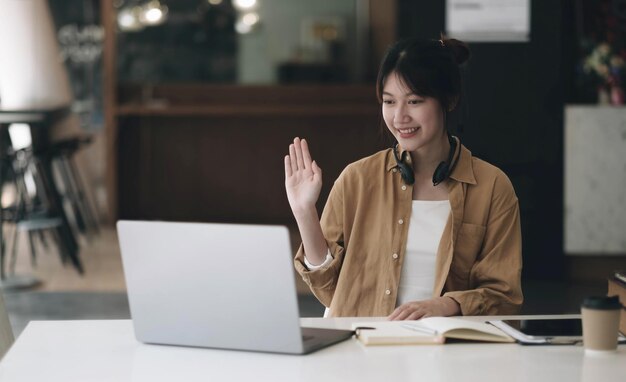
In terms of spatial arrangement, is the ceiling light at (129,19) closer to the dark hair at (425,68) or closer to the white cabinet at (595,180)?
the white cabinet at (595,180)

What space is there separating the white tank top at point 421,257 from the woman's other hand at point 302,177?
0.99ft

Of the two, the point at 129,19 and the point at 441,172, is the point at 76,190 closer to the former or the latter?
the point at 129,19

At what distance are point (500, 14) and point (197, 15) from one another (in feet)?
11.4

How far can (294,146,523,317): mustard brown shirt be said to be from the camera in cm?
252

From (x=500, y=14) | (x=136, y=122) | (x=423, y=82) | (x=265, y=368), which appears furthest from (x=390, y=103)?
(x=136, y=122)

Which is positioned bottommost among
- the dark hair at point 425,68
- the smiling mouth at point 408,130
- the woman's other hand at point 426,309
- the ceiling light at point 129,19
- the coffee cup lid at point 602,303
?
the woman's other hand at point 426,309

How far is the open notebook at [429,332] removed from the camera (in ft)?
6.66

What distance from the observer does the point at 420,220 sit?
8.47 ft

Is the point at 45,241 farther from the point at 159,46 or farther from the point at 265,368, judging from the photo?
the point at 265,368

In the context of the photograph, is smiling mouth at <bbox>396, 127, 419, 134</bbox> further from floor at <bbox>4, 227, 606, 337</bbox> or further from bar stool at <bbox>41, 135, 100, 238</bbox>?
bar stool at <bbox>41, 135, 100, 238</bbox>

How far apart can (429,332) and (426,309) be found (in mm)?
261

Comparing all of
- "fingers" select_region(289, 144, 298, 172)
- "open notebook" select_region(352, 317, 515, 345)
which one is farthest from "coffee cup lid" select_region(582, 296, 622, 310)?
"fingers" select_region(289, 144, 298, 172)

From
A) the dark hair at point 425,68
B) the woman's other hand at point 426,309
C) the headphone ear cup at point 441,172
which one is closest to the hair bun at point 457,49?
the dark hair at point 425,68

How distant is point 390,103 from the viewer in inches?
101
